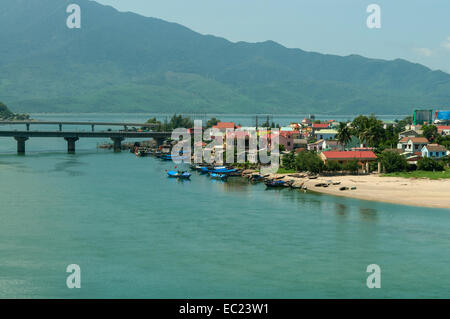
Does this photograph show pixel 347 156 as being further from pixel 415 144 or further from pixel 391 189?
pixel 415 144

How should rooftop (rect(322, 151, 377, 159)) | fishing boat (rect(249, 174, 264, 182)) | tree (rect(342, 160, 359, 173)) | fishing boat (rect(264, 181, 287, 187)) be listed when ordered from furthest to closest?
1. fishing boat (rect(249, 174, 264, 182))
2. rooftop (rect(322, 151, 377, 159))
3. tree (rect(342, 160, 359, 173))
4. fishing boat (rect(264, 181, 287, 187))

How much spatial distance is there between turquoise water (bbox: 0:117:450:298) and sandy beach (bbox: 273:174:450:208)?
3.01 meters

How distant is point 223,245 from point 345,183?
37.3 meters

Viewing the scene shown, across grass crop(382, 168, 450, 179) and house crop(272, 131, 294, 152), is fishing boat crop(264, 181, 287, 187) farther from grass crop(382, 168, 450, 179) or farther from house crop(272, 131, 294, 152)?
house crop(272, 131, 294, 152)

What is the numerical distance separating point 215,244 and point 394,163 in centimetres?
4897

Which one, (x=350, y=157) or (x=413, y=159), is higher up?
(x=350, y=157)

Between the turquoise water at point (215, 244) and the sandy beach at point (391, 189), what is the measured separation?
9.88 feet

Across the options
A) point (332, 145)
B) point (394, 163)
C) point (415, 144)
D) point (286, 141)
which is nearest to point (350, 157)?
point (394, 163)

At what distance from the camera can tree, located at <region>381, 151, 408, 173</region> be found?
91.0 meters

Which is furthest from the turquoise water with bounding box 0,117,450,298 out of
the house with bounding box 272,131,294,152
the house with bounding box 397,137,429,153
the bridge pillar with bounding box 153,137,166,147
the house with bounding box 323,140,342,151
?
the bridge pillar with bounding box 153,137,166,147

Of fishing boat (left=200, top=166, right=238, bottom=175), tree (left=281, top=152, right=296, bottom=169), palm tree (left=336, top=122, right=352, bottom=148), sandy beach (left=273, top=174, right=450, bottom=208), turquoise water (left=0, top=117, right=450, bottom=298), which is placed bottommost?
turquoise water (left=0, top=117, right=450, bottom=298)

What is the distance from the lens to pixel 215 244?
2004 inches

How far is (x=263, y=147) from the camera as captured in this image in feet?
392
